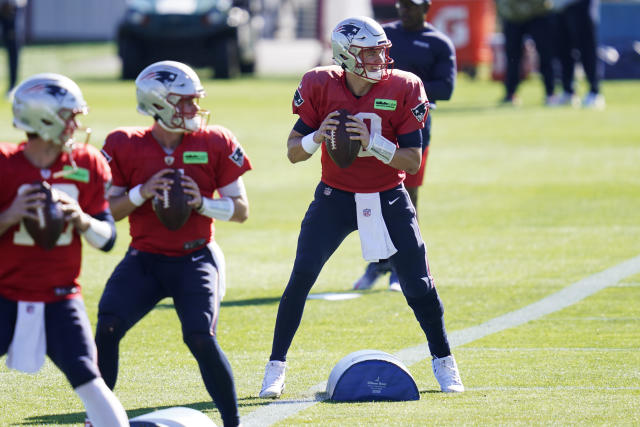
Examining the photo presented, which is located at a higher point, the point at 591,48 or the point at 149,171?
the point at 149,171

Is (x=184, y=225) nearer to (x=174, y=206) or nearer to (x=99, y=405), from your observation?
(x=174, y=206)

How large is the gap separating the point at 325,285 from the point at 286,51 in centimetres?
2823

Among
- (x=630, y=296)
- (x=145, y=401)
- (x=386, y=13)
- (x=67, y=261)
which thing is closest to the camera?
(x=67, y=261)

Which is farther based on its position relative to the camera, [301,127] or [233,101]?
[233,101]

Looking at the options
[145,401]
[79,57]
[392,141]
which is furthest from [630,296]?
[79,57]

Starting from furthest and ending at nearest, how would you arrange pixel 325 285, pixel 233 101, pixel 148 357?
1. pixel 233 101
2. pixel 325 285
3. pixel 148 357

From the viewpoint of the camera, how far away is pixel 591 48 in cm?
2105

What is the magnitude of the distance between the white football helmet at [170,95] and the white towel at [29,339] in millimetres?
1074

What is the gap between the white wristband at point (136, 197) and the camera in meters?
5.72

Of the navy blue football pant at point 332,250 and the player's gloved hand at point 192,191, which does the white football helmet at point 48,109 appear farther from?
the navy blue football pant at point 332,250

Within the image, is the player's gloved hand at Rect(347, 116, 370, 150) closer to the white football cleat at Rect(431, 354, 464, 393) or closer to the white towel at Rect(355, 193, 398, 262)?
the white towel at Rect(355, 193, 398, 262)

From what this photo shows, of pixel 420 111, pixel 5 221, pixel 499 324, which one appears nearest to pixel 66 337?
pixel 5 221

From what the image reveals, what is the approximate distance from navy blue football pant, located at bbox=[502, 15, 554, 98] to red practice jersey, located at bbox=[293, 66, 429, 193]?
14.4 metres

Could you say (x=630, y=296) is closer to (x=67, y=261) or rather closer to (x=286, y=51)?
(x=67, y=261)
